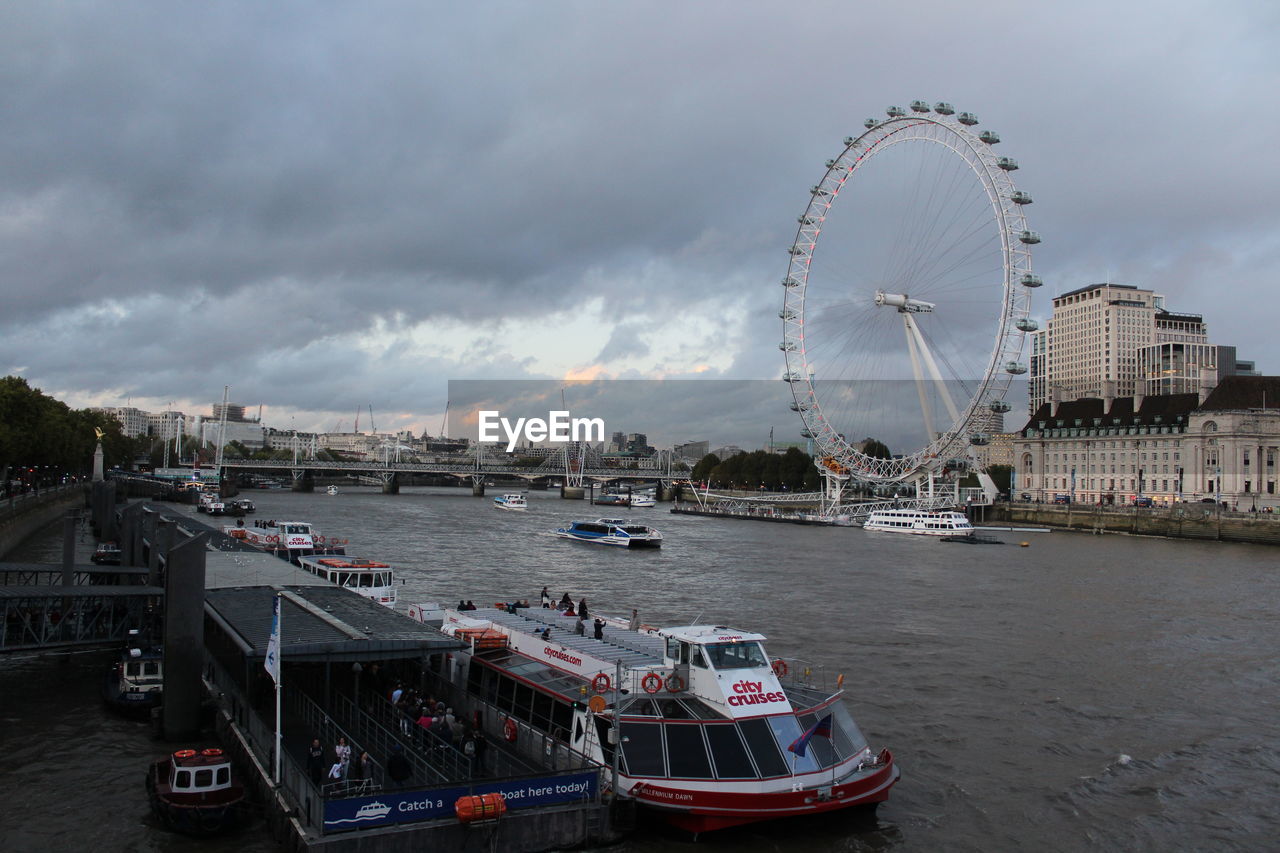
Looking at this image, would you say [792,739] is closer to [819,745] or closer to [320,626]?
[819,745]

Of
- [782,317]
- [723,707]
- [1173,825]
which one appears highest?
[782,317]

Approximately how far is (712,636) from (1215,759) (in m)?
11.5

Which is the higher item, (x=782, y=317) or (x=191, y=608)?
(x=782, y=317)

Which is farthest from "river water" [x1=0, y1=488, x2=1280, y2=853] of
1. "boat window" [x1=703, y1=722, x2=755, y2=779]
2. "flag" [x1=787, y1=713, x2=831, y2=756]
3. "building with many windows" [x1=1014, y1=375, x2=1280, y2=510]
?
"building with many windows" [x1=1014, y1=375, x2=1280, y2=510]

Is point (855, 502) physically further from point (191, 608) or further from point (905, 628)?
point (191, 608)

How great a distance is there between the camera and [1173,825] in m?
16.2

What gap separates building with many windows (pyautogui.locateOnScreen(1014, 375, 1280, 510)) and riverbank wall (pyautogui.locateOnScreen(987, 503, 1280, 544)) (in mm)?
6327

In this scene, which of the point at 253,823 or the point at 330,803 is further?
the point at 253,823

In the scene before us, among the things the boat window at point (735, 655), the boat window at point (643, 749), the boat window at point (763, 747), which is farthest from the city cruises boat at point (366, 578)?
the boat window at point (763, 747)

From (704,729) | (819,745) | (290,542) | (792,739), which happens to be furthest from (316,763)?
(290,542)

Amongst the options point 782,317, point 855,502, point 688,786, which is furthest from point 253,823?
point 855,502

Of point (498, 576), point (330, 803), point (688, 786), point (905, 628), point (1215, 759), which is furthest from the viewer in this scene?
point (498, 576)

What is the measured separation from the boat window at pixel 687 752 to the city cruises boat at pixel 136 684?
11284 millimetres

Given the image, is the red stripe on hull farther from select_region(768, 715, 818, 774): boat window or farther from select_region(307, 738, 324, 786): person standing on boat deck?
select_region(307, 738, 324, 786): person standing on boat deck
